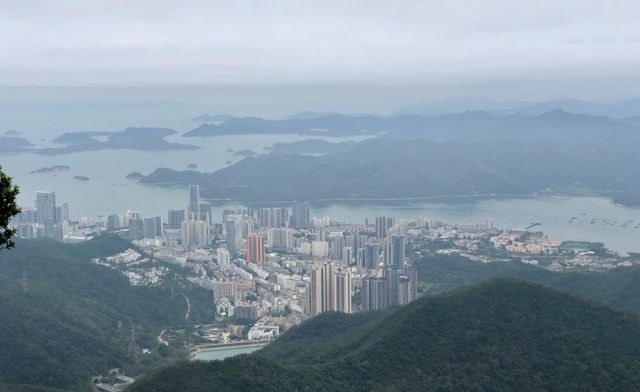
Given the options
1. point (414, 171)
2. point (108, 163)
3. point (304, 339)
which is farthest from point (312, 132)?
point (304, 339)

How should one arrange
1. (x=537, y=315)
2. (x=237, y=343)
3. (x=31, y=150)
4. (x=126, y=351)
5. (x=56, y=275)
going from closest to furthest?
(x=537, y=315) < (x=126, y=351) < (x=237, y=343) < (x=56, y=275) < (x=31, y=150)

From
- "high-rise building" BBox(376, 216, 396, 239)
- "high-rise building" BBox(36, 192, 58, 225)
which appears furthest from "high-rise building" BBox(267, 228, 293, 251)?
"high-rise building" BBox(36, 192, 58, 225)

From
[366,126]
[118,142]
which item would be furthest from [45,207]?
[366,126]

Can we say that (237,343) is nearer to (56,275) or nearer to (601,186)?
(56,275)

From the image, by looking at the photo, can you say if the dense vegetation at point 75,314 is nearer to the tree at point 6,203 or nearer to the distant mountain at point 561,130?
the tree at point 6,203

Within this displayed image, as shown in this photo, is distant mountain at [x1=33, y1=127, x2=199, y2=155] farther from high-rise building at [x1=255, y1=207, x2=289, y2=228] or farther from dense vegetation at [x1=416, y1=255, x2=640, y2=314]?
dense vegetation at [x1=416, y1=255, x2=640, y2=314]

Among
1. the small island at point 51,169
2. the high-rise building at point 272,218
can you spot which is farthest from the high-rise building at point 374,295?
the small island at point 51,169
